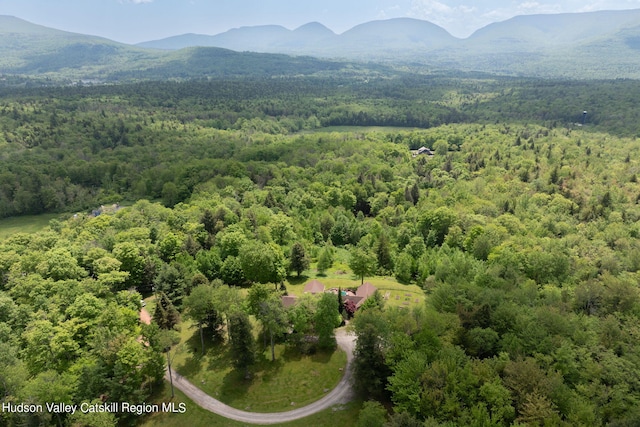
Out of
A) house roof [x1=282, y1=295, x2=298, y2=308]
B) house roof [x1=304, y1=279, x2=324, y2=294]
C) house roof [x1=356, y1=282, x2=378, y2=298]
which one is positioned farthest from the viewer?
house roof [x1=304, y1=279, x2=324, y2=294]

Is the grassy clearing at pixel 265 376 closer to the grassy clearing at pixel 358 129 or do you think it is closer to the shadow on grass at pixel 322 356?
the shadow on grass at pixel 322 356

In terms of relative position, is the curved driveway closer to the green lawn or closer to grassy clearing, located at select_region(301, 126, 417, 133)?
the green lawn

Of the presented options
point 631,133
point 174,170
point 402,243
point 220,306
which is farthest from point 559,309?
point 631,133

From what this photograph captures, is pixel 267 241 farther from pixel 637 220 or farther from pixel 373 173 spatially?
pixel 637 220

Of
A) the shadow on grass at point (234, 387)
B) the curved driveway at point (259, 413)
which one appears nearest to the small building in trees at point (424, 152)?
the curved driveway at point (259, 413)

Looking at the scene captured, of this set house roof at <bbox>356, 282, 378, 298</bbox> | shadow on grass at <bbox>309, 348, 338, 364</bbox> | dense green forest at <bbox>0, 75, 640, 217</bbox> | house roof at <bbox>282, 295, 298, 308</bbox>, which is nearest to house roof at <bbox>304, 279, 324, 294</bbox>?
house roof at <bbox>282, 295, 298, 308</bbox>

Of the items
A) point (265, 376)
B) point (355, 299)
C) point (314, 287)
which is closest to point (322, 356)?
point (265, 376)
